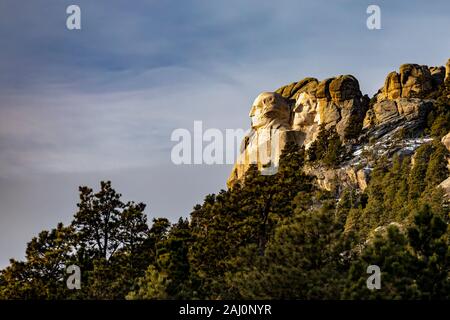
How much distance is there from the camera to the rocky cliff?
96625 mm

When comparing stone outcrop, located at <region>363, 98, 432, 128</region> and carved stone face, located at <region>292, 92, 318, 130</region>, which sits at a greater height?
carved stone face, located at <region>292, 92, 318, 130</region>

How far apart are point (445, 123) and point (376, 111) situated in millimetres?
13206

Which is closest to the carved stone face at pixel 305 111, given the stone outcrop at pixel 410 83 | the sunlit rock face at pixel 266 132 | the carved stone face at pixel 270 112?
the sunlit rock face at pixel 266 132

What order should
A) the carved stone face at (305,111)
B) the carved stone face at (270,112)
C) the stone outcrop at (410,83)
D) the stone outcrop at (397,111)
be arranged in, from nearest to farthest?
the stone outcrop at (397,111) → the stone outcrop at (410,83) → the carved stone face at (305,111) → the carved stone face at (270,112)

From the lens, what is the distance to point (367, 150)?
98.2 metres

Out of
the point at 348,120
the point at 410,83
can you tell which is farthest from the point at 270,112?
the point at 410,83

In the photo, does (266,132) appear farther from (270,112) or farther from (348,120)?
(348,120)

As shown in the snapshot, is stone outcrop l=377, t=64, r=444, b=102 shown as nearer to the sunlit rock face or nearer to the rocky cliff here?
the rocky cliff

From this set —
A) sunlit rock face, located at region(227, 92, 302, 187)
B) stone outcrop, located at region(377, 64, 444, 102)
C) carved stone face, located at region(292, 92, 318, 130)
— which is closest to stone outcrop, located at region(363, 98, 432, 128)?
stone outcrop, located at region(377, 64, 444, 102)

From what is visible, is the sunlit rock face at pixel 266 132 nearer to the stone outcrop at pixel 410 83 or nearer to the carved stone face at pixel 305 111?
the carved stone face at pixel 305 111

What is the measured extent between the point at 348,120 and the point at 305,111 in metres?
12.5

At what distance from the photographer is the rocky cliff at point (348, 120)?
96625 mm

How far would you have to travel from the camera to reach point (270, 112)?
12088 cm
